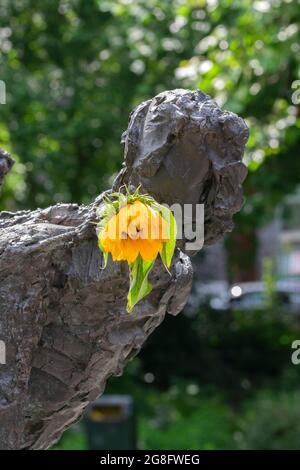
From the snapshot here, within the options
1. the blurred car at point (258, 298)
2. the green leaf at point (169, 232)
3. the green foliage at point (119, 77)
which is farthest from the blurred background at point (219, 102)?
the green leaf at point (169, 232)

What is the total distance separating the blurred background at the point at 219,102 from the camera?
759cm

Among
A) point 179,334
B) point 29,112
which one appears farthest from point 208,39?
point 179,334

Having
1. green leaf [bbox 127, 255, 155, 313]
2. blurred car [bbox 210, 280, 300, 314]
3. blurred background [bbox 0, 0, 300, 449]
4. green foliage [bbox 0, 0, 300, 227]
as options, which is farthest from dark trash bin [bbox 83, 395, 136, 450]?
blurred car [bbox 210, 280, 300, 314]

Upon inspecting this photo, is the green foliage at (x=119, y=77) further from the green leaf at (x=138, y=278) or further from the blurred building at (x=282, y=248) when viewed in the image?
the blurred building at (x=282, y=248)

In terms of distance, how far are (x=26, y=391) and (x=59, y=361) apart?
179 mm

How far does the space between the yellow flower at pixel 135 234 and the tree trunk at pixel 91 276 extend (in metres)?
0.53

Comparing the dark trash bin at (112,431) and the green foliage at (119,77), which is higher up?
the green foliage at (119,77)

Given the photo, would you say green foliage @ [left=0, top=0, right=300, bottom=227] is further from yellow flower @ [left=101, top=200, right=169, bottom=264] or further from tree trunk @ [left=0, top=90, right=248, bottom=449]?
yellow flower @ [left=101, top=200, right=169, bottom=264]

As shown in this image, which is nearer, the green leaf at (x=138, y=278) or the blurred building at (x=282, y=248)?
the green leaf at (x=138, y=278)

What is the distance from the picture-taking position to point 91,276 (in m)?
3.09

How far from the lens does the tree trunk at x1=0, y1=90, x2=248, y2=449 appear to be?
3012mm

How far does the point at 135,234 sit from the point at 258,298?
54.9 ft
